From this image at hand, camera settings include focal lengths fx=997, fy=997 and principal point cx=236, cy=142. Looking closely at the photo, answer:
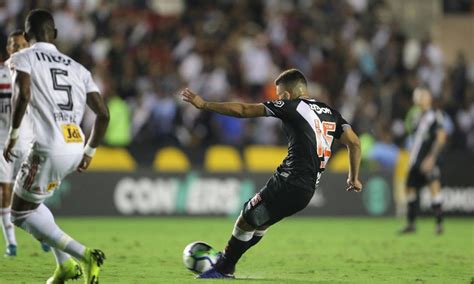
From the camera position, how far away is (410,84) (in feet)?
79.4

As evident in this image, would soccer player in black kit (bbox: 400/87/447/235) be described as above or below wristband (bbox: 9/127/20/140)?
below

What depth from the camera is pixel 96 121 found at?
29.0 ft

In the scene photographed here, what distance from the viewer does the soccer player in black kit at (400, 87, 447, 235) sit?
1702cm

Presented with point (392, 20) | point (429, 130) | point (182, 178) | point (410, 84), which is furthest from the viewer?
point (392, 20)

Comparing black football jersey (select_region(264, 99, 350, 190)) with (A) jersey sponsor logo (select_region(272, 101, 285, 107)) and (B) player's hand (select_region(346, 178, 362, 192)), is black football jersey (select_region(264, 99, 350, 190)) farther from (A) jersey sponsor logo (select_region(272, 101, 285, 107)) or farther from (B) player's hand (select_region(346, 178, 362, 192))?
(B) player's hand (select_region(346, 178, 362, 192))

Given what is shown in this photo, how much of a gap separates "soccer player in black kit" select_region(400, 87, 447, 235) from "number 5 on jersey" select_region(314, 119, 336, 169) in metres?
7.63

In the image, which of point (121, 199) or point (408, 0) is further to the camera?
point (408, 0)

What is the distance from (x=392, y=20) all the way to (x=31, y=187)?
18919 millimetres

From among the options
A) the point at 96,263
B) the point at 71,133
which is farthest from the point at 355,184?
the point at 71,133

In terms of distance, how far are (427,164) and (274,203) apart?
26.4ft

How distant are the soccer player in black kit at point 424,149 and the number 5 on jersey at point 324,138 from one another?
7.63 meters

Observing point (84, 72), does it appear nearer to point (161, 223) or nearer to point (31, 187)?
point (31, 187)

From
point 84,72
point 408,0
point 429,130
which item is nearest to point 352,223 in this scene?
point 429,130

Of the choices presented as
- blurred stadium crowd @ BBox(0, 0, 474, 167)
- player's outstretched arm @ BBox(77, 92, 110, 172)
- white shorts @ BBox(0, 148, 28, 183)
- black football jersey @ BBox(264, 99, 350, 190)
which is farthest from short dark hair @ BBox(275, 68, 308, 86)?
blurred stadium crowd @ BBox(0, 0, 474, 167)
